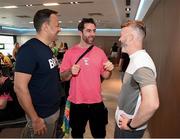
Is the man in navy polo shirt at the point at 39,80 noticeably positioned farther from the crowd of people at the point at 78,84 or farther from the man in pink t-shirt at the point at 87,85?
the man in pink t-shirt at the point at 87,85

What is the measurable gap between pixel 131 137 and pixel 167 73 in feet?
4.04

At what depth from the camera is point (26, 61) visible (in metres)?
1.73

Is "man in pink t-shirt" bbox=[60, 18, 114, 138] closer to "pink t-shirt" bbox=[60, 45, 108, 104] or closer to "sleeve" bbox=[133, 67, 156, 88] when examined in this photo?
"pink t-shirt" bbox=[60, 45, 108, 104]

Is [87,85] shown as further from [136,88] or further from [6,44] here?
[6,44]

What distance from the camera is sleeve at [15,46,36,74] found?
5.65ft

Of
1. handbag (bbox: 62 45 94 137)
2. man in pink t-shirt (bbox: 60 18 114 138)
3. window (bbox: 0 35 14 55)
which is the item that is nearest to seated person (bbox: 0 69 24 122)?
handbag (bbox: 62 45 94 137)

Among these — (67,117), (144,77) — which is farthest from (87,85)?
(144,77)

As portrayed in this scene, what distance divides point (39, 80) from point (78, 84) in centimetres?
66

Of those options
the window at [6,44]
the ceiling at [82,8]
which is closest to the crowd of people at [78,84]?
the ceiling at [82,8]

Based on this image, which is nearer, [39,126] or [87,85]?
[39,126]

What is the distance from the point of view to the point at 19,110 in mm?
2717

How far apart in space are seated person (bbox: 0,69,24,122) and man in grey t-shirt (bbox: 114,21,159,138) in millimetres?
1469

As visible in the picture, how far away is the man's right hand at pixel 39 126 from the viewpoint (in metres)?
1.79

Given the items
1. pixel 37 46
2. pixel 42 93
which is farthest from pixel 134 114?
pixel 37 46
